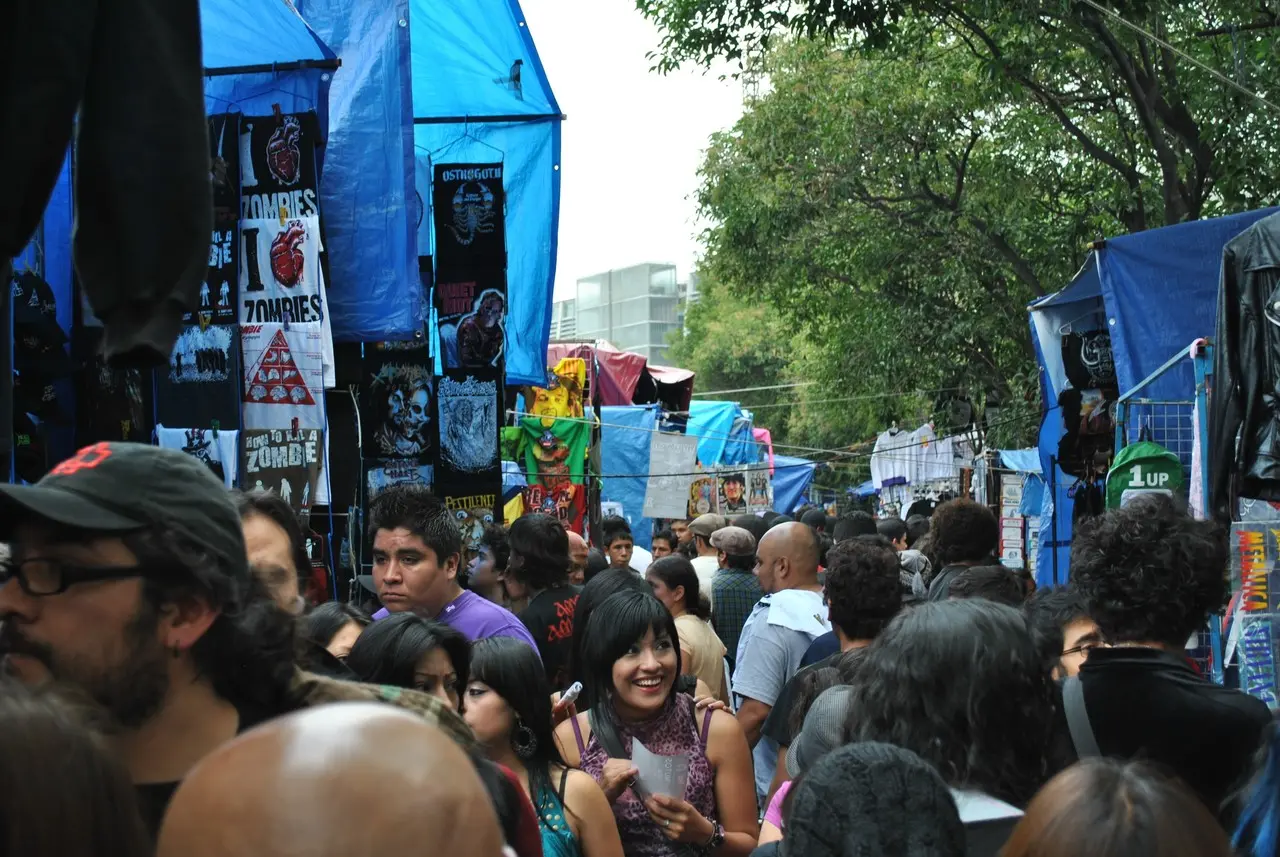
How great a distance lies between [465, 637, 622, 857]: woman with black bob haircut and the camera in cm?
384

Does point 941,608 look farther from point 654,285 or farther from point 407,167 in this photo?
point 654,285

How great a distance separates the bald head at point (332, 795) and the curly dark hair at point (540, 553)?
5.80 metres

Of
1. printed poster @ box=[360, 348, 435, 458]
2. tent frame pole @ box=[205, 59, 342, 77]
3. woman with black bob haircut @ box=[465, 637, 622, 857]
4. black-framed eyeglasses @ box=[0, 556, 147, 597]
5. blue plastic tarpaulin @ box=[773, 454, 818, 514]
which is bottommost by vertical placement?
blue plastic tarpaulin @ box=[773, 454, 818, 514]

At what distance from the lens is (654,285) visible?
122 meters

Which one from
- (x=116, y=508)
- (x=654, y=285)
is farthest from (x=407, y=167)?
(x=654, y=285)

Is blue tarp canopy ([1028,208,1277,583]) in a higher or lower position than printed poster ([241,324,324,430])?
higher

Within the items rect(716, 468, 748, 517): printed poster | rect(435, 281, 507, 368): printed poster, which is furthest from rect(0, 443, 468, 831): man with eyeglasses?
rect(716, 468, 748, 517): printed poster

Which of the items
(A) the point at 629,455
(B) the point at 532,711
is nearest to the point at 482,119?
(B) the point at 532,711

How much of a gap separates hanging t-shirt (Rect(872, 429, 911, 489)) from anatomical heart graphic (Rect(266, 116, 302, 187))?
2381cm

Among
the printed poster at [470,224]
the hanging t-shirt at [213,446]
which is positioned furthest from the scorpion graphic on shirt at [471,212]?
the hanging t-shirt at [213,446]

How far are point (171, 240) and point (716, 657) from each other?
5.07m

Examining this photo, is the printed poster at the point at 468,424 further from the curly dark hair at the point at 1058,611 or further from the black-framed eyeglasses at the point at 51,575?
the black-framed eyeglasses at the point at 51,575

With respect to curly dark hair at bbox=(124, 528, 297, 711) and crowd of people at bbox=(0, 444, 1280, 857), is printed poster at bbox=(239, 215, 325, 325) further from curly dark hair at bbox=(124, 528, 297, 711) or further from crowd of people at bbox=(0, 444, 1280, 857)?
curly dark hair at bbox=(124, 528, 297, 711)

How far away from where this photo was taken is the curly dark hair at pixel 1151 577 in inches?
155
